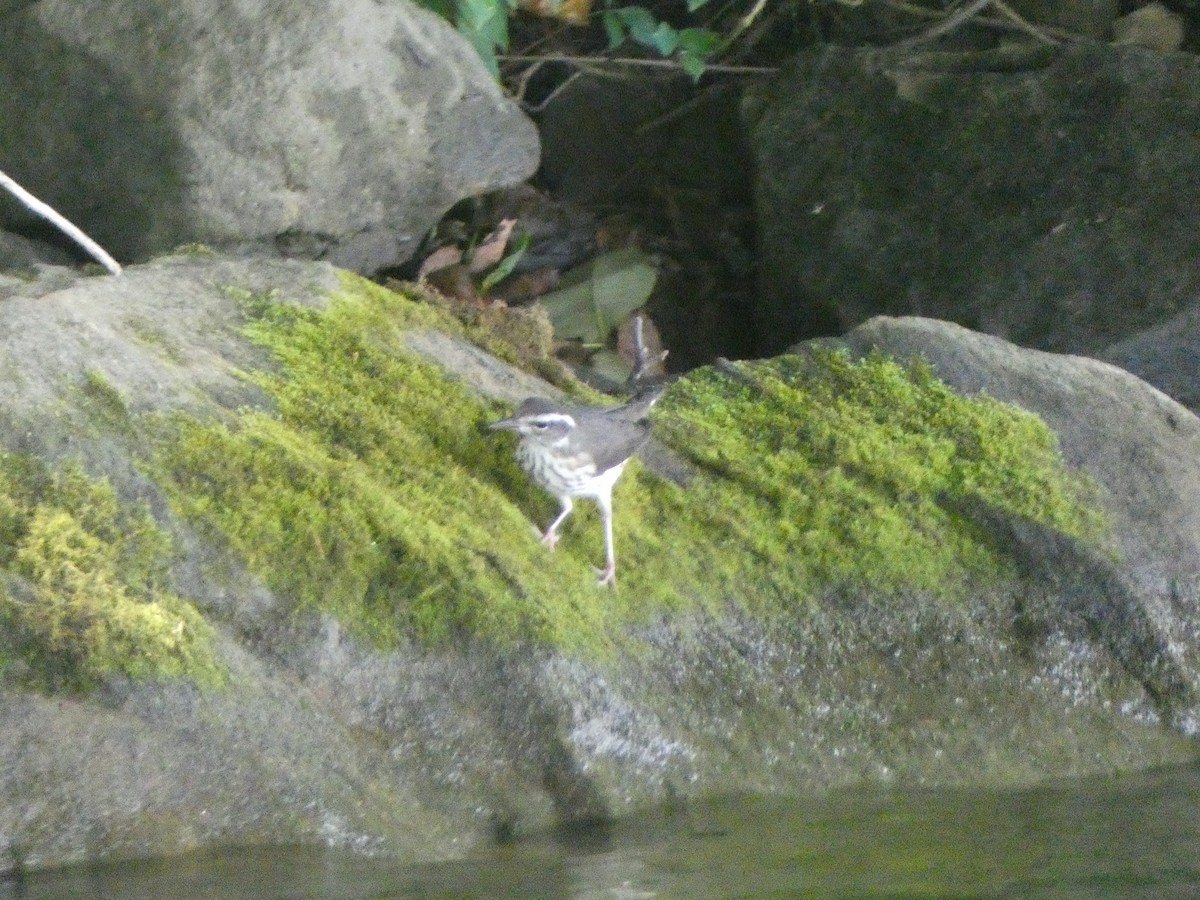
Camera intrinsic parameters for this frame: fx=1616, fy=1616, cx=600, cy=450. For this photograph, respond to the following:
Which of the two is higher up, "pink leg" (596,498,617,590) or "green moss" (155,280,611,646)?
"green moss" (155,280,611,646)

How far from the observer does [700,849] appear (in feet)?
16.4

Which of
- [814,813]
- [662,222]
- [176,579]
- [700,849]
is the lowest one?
[662,222]

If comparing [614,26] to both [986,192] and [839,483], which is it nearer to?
[986,192]

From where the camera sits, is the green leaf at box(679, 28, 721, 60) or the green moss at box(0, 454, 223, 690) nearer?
the green moss at box(0, 454, 223, 690)

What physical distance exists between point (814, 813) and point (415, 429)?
6.73 ft

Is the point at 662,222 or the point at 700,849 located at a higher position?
the point at 700,849

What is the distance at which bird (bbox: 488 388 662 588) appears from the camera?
5.73m

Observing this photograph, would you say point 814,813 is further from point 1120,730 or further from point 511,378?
point 511,378

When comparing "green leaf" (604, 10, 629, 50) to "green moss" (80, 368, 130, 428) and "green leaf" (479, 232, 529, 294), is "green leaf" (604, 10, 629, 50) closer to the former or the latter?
"green leaf" (479, 232, 529, 294)

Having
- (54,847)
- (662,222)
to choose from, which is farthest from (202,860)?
(662,222)

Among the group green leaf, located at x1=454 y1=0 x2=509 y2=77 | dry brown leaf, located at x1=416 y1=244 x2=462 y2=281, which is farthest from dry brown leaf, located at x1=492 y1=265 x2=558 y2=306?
green leaf, located at x1=454 y1=0 x2=509 y2=77

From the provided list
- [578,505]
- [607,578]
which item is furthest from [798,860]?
[578,505]

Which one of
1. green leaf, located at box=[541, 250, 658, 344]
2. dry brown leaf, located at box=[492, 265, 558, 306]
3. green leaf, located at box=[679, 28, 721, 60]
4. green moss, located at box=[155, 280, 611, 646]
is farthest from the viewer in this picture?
dry brown leaf, located at box=[492, 265, 558, 306]

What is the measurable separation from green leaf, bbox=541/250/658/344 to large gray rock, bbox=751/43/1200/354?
846 mm
